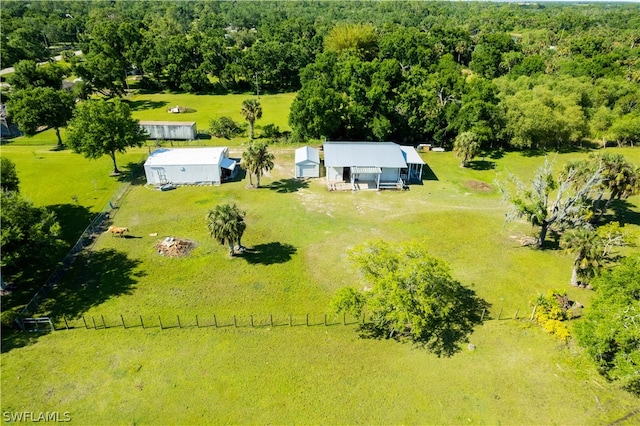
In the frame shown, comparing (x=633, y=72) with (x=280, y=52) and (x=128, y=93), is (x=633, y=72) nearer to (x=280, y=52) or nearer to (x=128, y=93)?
(x=280, y=52)

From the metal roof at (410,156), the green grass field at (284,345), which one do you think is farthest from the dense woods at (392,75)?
the green grass field at (284,345)

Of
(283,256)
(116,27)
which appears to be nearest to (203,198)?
(283,256)

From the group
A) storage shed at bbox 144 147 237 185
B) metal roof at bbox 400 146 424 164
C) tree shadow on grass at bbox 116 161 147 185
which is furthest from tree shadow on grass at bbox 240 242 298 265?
metal roof at bbox 400 146 424 164

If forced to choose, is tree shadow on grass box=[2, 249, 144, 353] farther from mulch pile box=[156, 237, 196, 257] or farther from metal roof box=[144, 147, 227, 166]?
metal roof box=[144, 147, 227, 166]

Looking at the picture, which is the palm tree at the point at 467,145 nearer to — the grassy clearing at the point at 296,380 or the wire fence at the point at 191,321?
the wire fence at the point at 191,321

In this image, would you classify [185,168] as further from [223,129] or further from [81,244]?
[223,129]
